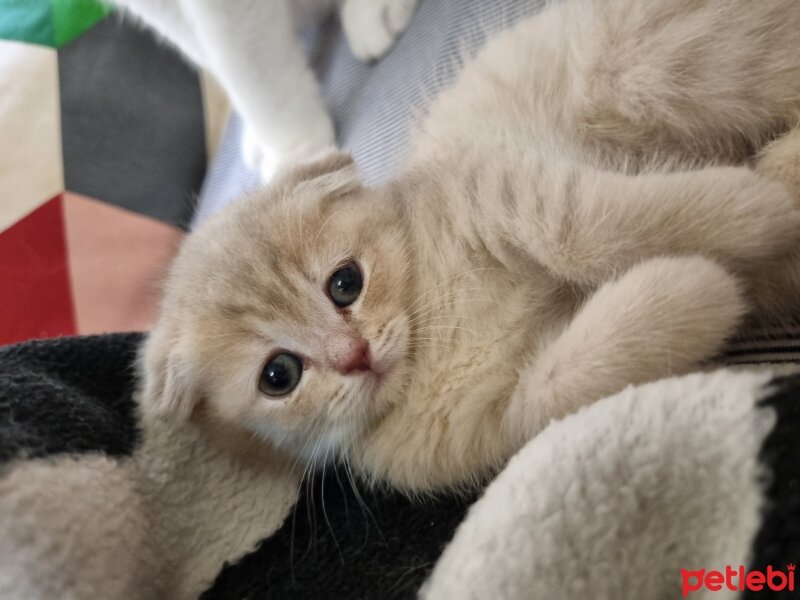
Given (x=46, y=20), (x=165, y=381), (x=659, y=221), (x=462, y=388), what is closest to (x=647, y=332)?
(x=659, y=221)

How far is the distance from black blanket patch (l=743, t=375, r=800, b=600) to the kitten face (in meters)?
0.47

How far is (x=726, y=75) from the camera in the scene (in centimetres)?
90

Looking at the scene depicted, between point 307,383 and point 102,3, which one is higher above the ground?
point 102,3

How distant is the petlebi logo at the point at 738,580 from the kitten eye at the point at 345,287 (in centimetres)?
55

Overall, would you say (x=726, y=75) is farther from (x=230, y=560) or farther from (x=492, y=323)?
(x=230, y=560)

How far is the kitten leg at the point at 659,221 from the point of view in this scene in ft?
2.46

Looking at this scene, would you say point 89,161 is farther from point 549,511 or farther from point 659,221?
point 549,511

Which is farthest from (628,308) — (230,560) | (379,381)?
(230,560)

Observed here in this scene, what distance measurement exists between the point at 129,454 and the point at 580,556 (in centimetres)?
56

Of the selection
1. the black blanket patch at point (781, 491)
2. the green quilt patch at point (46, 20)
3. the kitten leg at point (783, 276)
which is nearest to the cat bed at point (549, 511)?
the black blanket patch at point (781, 491)

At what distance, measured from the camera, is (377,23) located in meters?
1.50

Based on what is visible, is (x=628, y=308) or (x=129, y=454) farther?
(x=129, y=454)

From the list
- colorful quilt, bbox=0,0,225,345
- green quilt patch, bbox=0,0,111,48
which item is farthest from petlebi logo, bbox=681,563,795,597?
green quilt patch, bbox=0,0,111,48

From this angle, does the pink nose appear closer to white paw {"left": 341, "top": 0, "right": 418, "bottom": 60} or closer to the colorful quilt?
the colorful quilt
